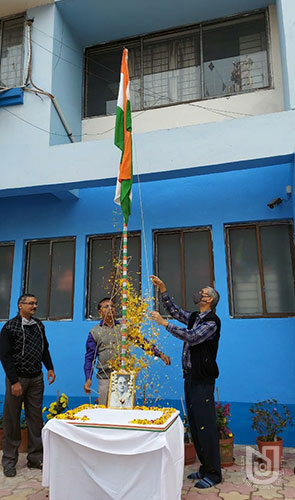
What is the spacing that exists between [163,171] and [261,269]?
1.67 m

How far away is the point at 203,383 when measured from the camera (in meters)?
3.43

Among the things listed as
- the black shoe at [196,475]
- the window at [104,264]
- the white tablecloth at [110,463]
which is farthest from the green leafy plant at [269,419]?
the window at [104,264]

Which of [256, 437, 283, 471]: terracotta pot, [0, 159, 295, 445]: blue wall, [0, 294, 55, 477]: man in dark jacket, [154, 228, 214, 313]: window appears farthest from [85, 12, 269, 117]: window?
[256, 437, 283, 471]: terracotta pot

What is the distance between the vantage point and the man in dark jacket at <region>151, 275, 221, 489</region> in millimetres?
3340

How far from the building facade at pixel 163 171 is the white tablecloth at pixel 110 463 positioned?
2.13 meters

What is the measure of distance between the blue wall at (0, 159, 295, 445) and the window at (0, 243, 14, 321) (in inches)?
7.3

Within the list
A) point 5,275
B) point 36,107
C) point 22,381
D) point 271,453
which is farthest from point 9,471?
point 36,107

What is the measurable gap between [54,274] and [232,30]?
4335 millimetres

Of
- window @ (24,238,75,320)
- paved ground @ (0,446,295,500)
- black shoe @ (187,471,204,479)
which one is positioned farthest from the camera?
window @ (24,238,75,320)

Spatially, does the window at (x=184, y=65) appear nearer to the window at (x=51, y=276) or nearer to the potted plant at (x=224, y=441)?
the window at (x=51, y=276)

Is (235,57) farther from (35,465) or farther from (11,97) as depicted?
(35,465)

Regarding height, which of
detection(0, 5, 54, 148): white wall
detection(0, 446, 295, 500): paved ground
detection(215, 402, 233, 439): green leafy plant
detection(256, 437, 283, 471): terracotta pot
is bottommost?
detection(0, 446, 295, 500): paved ground

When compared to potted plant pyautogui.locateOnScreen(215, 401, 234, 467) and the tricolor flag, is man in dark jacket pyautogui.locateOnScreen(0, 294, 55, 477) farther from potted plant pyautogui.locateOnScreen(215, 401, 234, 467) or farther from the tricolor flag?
potted plant pyautogui.locateOnScreen(215, 401, 234, 467)

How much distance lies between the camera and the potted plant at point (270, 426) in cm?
386
